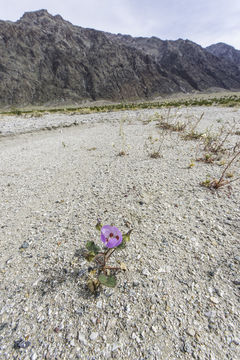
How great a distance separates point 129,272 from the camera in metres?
1.81

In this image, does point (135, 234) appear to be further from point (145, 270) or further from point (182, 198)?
point (182, 198)

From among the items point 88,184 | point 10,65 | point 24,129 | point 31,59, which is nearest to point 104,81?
point 31,59

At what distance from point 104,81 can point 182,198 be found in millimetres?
120492

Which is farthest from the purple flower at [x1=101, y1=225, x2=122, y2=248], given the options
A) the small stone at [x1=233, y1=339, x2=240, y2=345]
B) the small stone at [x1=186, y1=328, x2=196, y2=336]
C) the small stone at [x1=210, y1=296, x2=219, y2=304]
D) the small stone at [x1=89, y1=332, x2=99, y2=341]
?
the small stone at [x1=233, y1=339, x2=240, y2=345]

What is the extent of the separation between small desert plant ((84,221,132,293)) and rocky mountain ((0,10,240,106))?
10429 centimetres

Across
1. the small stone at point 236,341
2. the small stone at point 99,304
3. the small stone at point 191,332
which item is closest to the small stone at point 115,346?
the small stone at point 99,304

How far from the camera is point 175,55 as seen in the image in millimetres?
148750

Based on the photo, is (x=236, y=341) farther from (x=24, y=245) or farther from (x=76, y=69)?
(x=76, y=69)

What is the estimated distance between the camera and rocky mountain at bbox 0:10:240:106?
94.2 meters

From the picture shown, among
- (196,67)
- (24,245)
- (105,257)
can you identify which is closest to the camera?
(105,257)

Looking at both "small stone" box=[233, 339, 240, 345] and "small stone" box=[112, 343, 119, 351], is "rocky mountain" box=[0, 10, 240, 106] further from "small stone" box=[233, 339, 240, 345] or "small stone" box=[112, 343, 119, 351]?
"small stone" box=[233, 339, 240, 345]

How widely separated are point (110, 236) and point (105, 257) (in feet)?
0.96

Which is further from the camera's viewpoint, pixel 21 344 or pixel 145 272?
pixel 145 272

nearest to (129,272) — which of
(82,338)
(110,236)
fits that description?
(110,236)
